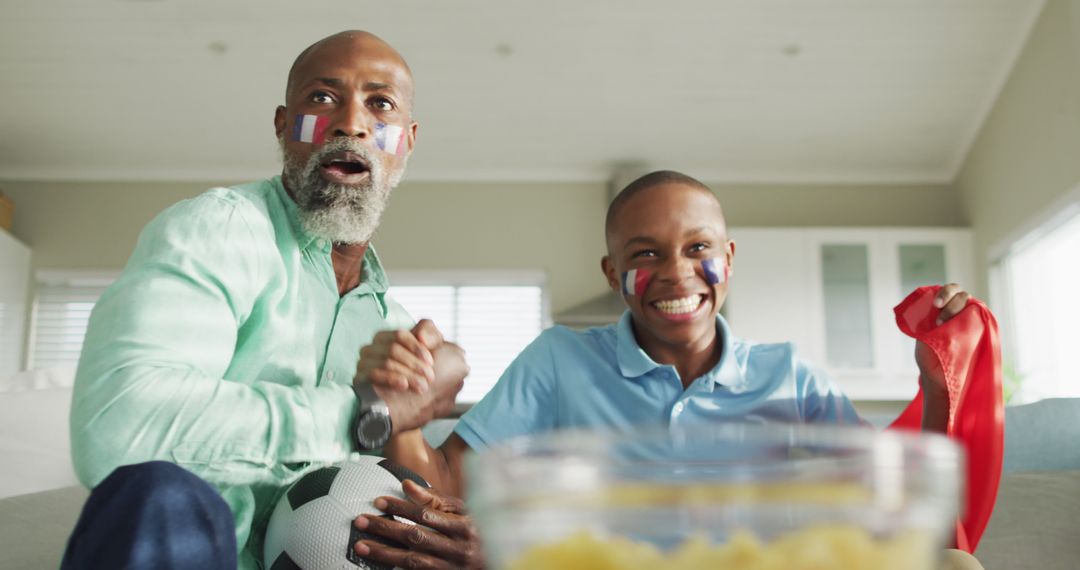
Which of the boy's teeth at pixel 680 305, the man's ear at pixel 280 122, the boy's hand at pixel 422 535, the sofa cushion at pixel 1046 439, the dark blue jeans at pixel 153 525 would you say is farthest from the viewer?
the sofa cushion at pixel 1046 439

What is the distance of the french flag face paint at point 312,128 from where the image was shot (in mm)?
1697

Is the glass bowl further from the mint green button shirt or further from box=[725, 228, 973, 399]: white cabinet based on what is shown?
box=[725, 228, 973, 399]: white cabinet

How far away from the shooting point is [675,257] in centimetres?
176

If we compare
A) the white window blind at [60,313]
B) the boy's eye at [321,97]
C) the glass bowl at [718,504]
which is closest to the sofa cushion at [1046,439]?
the boy's eye at [321,97]

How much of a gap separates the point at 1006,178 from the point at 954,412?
5452mm

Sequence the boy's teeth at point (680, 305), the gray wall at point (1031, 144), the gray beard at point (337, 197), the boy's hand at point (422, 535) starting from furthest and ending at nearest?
the gray wall at point (1031, 144) → the boy's teeth at point (680, 305) → the gray beard at point (337, 197) → the boy's hand at point (422, 535)

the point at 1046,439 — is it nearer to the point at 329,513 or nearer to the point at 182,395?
the point at 329,513

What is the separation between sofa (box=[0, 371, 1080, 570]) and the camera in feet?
5.80

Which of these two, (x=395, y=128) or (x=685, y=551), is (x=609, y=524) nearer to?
(x=685, y=551)

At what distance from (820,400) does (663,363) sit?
11.8 inches

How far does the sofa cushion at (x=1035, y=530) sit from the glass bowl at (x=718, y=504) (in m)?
1.71

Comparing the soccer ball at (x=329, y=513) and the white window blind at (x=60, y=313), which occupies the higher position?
the white window blind at (x=60, y=313)

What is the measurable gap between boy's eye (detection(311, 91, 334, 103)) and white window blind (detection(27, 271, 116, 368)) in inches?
231

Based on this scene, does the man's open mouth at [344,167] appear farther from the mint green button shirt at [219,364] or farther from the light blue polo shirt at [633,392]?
the light blue polo shirt at [633,392]
